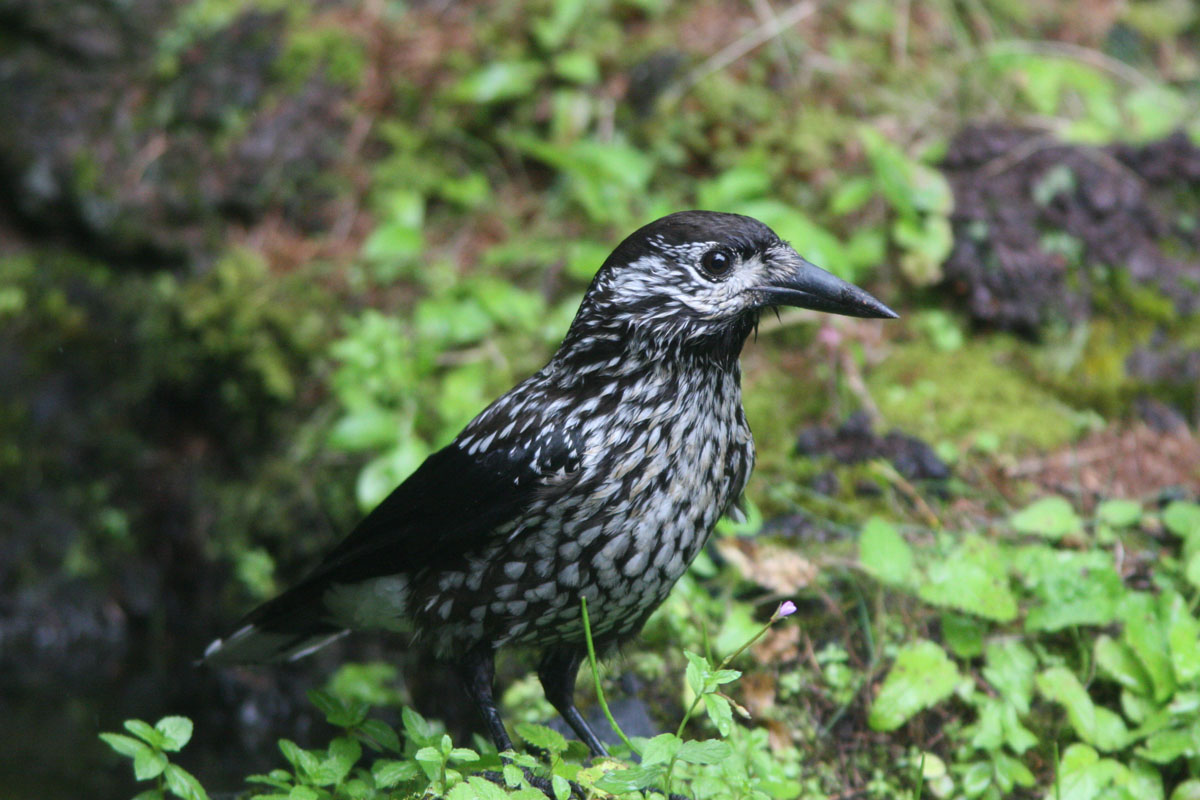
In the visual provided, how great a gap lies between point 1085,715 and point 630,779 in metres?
1.37

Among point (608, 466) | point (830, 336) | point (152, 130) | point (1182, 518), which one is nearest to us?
point (608, 466)

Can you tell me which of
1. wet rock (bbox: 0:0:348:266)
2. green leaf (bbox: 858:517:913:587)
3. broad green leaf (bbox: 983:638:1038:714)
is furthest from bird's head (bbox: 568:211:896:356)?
wet rock (bbox: 0:0:348:266)

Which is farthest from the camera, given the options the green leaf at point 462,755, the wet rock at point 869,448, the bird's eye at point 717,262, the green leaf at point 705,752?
the wet rock at point 869,448

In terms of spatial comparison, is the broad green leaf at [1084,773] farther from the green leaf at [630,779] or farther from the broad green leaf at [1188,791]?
the green leaf at [630,779]

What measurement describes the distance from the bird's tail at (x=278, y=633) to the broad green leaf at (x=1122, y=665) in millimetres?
2094

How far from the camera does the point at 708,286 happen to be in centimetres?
257

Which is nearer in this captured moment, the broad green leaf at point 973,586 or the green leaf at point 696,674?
the green leaf at point 696,674

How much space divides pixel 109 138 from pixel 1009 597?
4.73 m

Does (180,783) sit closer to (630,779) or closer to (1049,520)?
(630,779)

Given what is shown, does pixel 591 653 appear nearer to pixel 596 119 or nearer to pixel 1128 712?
pixel 1128 712

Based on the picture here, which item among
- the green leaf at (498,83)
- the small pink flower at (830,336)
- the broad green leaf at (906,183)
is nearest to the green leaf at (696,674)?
the small pink flower at (830,336)

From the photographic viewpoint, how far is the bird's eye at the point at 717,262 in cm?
258

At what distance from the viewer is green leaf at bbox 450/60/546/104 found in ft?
17.2

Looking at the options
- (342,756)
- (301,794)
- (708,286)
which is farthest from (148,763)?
(708,286)
